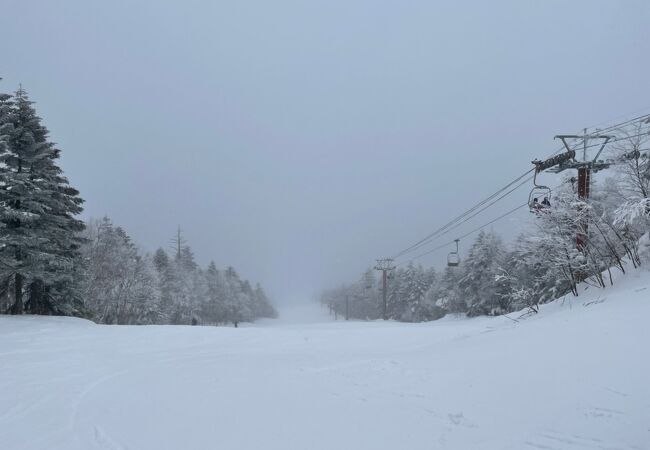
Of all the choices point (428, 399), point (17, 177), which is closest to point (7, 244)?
point (17, 177)

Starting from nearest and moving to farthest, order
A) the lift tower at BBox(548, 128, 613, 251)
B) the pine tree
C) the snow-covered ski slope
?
the snow-covered ski slope → the lift tower at BBox(548, 128, 613, 251) → the pine tree

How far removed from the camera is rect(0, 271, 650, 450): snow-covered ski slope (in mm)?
4711

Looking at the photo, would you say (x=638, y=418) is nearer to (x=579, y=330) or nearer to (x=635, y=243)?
(x=579, y=330)

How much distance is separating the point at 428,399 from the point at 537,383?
143 cm

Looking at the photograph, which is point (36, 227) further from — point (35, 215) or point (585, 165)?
point (585, 165)

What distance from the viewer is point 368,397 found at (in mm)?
6254

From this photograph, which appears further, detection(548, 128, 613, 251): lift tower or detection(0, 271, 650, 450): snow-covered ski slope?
detection(548, 128, 613, 251): lift tower

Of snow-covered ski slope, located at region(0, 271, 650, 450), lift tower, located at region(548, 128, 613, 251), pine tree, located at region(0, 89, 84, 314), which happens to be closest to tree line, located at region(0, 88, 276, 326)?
pine tree, located at region(0, 89, 84, 314)

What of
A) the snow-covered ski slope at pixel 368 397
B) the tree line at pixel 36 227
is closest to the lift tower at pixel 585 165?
the snow-covered ski slope at pixel 368 397

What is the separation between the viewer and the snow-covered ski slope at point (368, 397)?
4.71 metres

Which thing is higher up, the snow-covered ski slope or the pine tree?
the pine tree

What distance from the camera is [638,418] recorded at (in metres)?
4.35

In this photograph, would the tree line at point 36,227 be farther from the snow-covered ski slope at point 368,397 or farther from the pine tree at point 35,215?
the snow-covered ski slope at point 368,397

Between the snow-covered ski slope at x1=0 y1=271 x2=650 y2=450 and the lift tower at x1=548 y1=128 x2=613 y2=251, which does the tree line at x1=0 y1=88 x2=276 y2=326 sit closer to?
the snow-covered ski slope at x1=0 y1=271 x2=650 y2=450
